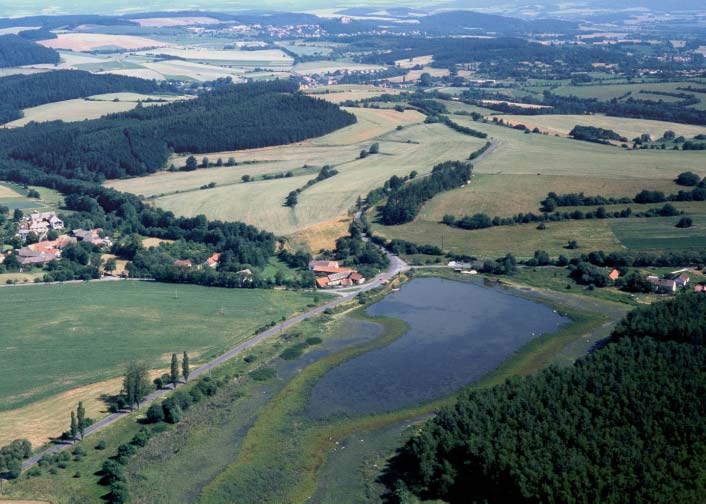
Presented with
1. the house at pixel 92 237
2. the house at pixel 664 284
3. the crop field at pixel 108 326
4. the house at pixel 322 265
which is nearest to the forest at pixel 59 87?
the house at pixel 92 237

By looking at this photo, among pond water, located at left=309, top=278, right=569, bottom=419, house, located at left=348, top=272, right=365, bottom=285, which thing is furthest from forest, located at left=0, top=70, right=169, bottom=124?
pond water, located at left=309, top=278, right=569, bottom=419

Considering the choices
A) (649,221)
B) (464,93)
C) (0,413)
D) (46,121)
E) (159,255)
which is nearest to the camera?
(0,413)

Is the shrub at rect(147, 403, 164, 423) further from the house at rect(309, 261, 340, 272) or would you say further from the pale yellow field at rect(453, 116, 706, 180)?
the pale yellow field at rect(453, 116, 706, 180)

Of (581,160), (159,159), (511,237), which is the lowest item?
(511,237)

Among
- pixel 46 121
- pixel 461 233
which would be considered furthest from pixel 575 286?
pixel 46 121

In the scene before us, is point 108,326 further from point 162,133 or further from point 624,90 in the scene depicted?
point 624,90

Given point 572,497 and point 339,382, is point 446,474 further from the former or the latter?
point 339,382

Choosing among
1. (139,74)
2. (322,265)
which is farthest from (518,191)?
(139,74)
